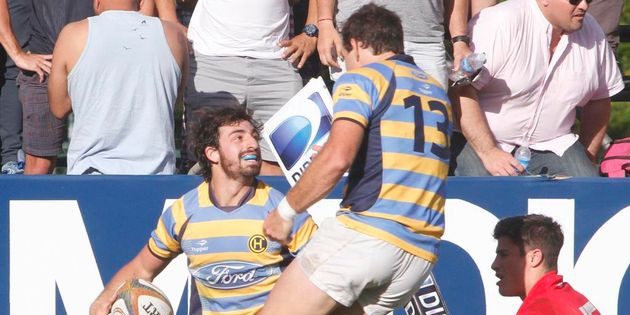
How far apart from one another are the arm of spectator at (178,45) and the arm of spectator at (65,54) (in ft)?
1.48

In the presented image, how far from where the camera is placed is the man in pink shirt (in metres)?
7.56

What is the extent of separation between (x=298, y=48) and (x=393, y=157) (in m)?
2.25

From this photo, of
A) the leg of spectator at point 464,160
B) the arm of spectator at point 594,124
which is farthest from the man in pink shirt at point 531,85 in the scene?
the arm of spectator at point 594,124

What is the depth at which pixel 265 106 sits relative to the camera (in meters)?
7.70

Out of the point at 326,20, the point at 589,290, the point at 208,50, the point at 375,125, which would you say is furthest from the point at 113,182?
the point at 589,290

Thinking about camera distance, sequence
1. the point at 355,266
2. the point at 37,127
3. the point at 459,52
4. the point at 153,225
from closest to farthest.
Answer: the point at 355,266 → the point at 153,225 → the point at 459,52 → the point at 37,127

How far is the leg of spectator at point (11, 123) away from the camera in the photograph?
25.8 feet

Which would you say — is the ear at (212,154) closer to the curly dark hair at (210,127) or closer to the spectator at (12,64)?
the curly dark hair at (210,127)

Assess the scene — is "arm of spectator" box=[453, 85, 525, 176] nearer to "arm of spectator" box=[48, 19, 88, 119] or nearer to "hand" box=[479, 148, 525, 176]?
"hand" box=[479, 148, 525, 176]

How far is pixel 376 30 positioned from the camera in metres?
5.75

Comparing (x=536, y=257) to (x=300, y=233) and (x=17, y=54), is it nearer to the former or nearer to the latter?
(x=300, y=233)

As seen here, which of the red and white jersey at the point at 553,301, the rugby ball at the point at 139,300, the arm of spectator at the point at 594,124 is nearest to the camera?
the red and white jersey at the point at 553,301

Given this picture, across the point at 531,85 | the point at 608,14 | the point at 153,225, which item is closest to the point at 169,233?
the point at 153,225

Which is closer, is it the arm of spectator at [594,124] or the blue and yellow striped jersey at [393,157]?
the blue and yellow striped jersey at [393,157]
